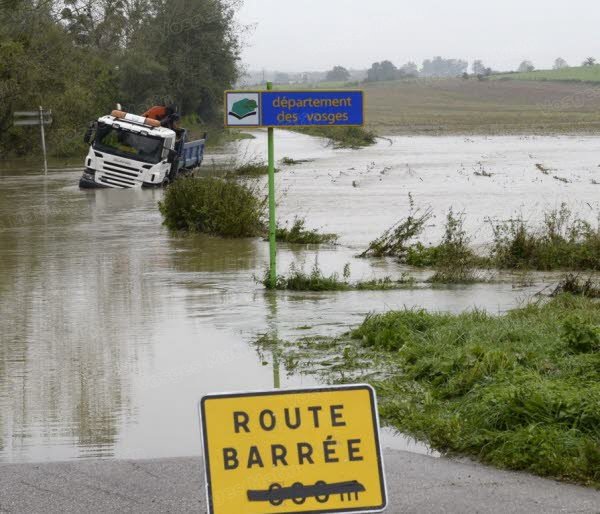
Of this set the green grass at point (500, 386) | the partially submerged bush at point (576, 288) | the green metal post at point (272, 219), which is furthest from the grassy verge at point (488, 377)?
the green metal post at point (272, 219)

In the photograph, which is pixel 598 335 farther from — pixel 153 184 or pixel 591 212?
pixel 153 184

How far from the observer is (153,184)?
33.2 meters

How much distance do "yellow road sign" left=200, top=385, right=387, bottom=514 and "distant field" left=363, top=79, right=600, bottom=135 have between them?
3071 inches

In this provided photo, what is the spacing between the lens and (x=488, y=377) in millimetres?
8680

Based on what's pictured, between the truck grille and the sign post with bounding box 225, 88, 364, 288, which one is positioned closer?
the sign post with bounding box 225, 88, 364, 288

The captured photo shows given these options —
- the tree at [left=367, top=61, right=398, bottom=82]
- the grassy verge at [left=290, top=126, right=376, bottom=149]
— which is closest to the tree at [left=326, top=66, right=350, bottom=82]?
the tree at [left=367, top=61, right=398, bottom=82]

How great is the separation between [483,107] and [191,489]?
396 ft

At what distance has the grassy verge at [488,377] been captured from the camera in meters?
7.21

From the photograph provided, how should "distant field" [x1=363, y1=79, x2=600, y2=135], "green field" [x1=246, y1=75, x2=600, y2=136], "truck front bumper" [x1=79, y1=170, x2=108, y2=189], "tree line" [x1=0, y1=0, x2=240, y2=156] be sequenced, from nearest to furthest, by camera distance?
"truck front bumper" [x1=79, y1=170, x2=108, y2=189], "tree line" [x1=0, y1=0, x2=240, y2=156], "green field" [x1=246, y1=75, x2=600, y2=136], "distant field" [x1=363, y1=79, x2=600, y2=135]

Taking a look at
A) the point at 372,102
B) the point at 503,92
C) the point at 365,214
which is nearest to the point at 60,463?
the point at 365,214

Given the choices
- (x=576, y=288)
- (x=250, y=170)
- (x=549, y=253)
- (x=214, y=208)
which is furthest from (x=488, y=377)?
(x=250, y=170)

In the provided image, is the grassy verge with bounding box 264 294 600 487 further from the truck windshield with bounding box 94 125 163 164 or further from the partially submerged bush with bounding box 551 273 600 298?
the truck windshield with bounding box 94 125 163 164

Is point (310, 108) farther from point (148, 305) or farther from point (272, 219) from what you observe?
point (148, 305)

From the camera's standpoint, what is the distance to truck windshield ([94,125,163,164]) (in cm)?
3253
